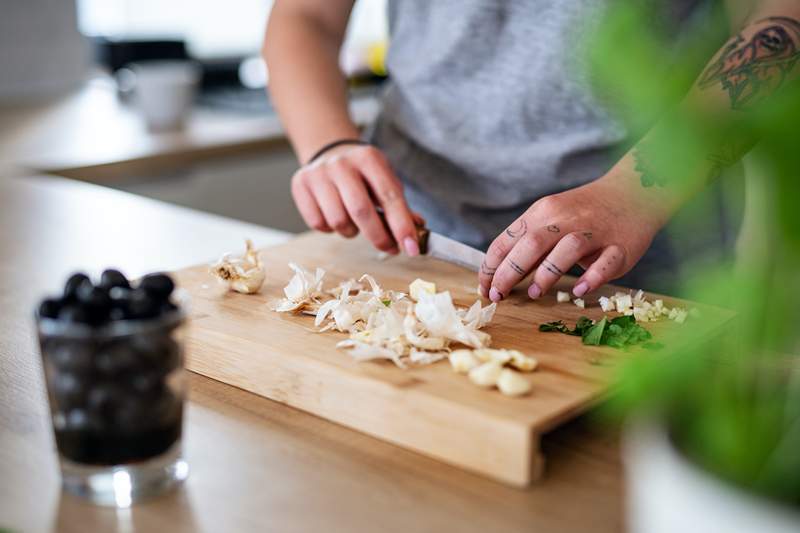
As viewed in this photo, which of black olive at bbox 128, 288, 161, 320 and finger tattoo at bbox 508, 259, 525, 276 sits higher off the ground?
black olive at bbox 128, 288, 161, 320

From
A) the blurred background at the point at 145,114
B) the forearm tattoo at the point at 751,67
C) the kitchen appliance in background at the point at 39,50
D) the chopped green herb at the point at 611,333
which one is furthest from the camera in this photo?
the kitchen appliance in background at the point at 39,50

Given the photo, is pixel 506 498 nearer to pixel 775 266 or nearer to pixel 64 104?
pixel 775 266

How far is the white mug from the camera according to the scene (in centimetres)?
254

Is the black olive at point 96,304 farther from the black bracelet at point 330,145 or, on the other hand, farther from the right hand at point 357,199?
the black bracelet at point 330,145

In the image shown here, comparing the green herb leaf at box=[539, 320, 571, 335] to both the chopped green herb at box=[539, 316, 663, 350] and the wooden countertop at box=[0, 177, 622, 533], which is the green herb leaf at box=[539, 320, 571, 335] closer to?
the chopped green herb at box=[539, 316, 663, 350]

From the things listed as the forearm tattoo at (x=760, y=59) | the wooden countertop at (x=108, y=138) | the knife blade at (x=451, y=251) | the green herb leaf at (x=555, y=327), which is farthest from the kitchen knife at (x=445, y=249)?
the wooden countertop at (x=108, y=138)

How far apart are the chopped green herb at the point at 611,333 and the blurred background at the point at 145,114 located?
144 centimetres

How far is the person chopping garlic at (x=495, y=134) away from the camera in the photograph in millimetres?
1077

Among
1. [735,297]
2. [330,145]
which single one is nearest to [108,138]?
[330,145]

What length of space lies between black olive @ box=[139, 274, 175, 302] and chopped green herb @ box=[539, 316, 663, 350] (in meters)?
0.41

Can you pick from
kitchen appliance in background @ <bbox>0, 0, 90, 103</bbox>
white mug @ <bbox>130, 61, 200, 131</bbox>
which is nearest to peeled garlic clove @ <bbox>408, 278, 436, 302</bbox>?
white mug @ <bbox>130, 61, 200, 131</bbox>

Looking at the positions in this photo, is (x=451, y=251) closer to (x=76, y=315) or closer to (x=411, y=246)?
Answer: (x=411, y=246)

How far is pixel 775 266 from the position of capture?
49cm

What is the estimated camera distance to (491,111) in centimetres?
144
